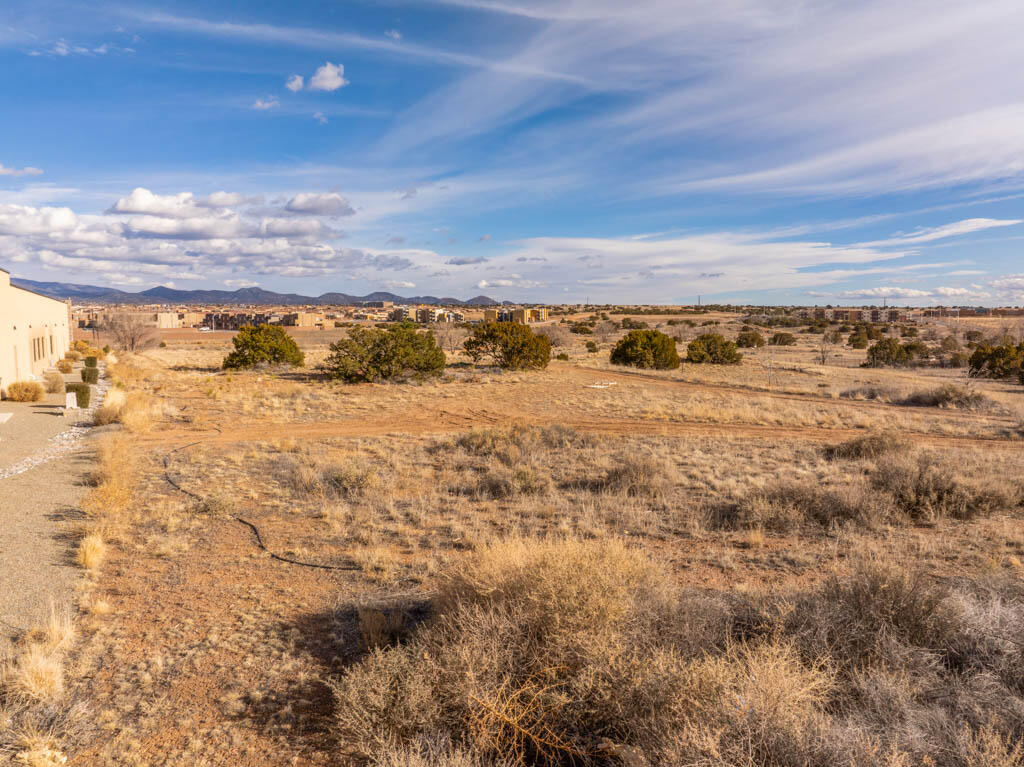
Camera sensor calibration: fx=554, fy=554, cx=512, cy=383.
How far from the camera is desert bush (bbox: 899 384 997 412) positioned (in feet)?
64.5

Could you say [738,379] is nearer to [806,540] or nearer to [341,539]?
[806,540]

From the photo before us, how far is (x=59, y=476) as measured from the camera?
36.1 ft

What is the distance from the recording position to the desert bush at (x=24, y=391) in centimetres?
2061

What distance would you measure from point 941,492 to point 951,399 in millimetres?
15124

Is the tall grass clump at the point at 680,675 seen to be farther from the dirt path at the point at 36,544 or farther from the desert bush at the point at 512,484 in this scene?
the desert bush at the point at 512,484

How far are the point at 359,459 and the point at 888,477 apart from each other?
10171 millimetres

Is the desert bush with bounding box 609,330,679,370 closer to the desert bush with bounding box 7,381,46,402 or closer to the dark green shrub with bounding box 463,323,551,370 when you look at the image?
Result: the dark green shrub with bounding box 463,323,551,370

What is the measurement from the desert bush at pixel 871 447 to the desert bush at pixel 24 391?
87.4 feet

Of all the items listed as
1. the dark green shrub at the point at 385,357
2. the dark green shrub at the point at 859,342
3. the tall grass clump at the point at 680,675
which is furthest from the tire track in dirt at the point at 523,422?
the dark green shrub at the point at 859,342

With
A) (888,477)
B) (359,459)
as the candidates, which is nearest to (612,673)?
(888,477)

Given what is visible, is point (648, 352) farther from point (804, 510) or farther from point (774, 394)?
point (804, 510)

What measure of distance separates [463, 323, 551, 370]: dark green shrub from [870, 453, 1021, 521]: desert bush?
22.3 meters

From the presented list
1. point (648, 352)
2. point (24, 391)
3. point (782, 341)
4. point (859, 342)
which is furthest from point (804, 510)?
point (782, 341)

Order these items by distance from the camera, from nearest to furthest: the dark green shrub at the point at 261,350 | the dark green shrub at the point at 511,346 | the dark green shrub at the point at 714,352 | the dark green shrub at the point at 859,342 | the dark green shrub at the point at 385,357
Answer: the dark green shrub at the point at 385,357, the dark green shrub at the point at 261,350, the dark green shrub at the point at 511,346, the dark green shrub at the point at 714,352, the dark green shrub at the point at 859,342
